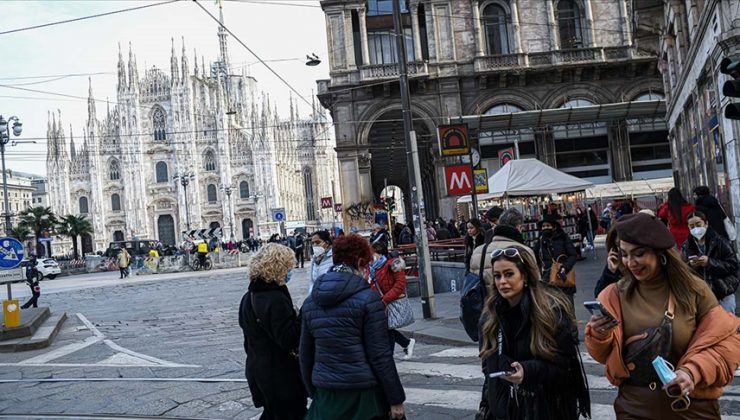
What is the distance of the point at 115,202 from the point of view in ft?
267

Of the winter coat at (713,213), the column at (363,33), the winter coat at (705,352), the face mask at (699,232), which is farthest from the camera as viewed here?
the column at (363,33)

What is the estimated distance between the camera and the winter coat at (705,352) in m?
2.47

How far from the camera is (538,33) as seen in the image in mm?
29609

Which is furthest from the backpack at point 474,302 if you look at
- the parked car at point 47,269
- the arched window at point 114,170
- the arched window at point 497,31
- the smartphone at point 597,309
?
the arched window at point 114,170

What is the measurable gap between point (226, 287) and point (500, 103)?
13.8 metres

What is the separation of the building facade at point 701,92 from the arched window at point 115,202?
69.5 meters

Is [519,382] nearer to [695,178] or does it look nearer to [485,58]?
[695,178]

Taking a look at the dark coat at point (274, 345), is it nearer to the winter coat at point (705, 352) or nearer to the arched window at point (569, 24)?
the winter coat at point (705, 352)

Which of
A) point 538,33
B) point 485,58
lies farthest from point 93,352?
point 538,33

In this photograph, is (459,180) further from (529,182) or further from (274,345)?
(274,345)

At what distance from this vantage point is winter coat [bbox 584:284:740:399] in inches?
97.3

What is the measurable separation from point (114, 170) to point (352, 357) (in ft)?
273

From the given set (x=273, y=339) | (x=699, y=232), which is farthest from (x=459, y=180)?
(x=273, y=339)

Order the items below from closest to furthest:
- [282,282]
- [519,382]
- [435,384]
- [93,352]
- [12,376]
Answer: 1. [519,382]
2. [282,282]
3. [435,384]
4. [12,376]
5. [93,352]
